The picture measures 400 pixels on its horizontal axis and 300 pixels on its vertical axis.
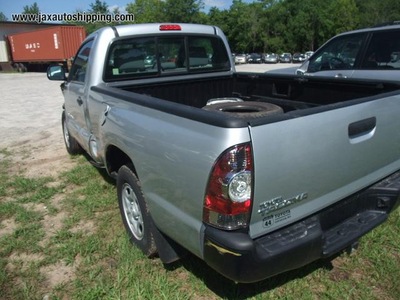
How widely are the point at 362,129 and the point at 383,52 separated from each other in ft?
12.7

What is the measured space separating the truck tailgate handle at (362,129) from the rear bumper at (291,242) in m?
0.43

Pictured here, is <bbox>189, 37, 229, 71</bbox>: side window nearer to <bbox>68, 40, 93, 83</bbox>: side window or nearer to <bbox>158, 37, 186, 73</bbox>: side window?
<bbox>158, 37, 186, 73</bbox>: side window

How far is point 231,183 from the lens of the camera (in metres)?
1.91

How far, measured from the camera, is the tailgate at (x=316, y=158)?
6.41ft

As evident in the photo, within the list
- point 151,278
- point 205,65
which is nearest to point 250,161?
point 151,278

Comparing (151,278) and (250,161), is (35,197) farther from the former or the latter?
(250,161)

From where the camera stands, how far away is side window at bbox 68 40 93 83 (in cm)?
416

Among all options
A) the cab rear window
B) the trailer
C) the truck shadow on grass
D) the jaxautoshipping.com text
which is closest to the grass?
the truck shadow on grass

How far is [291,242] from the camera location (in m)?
2.10

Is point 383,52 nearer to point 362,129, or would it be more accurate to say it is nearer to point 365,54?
point 365,54

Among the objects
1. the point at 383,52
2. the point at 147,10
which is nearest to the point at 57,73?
the point at 383,52

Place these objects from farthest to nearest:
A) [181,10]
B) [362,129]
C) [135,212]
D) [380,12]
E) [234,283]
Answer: [380,12]
[181,10]
[135,212]
[234,283]
[362,129]

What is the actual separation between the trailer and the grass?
25.4 meters

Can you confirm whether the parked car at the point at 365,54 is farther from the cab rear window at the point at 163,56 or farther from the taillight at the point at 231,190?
the taillight at the point at 231,190
